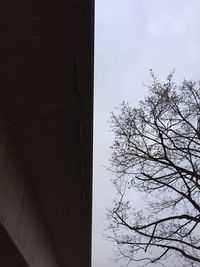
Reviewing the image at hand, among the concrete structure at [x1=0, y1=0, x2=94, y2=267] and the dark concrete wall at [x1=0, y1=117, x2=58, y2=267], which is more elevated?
the concrete structure at [x1=0, y1=0, x2=94, y2=267]

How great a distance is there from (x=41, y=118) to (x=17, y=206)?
2.01 meters

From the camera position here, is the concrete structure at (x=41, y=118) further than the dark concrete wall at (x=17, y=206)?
No

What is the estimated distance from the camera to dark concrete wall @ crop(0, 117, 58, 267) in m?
6.39

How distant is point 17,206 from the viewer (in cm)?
725

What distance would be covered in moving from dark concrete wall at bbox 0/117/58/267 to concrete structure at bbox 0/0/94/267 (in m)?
0.02

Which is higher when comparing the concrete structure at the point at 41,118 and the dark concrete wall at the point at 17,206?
the concrete structure at the point at 41,118

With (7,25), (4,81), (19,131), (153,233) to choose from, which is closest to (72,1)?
(7,25)

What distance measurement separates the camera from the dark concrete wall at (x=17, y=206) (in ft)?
21.0

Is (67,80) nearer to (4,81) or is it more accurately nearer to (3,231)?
(4,81)

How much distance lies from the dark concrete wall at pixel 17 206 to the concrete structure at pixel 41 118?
2cm

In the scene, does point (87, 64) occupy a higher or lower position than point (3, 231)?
higher

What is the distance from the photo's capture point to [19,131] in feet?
22.4

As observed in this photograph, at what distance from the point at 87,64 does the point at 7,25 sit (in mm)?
1327

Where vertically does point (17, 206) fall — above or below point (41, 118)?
below
